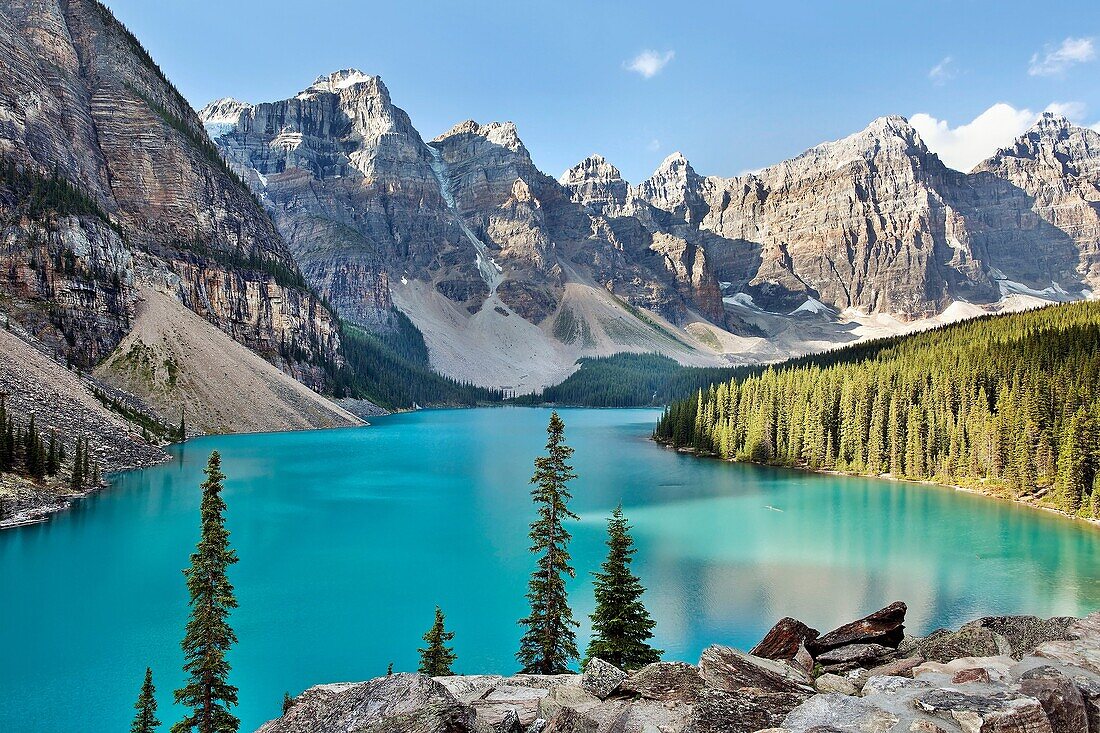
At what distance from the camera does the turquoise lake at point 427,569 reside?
20.5m

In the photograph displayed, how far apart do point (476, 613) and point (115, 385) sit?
256 ft

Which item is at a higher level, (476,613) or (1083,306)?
(1083,306)

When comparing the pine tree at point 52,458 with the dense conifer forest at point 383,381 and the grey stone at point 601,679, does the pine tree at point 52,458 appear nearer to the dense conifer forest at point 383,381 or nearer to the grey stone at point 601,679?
the grey stone at point 601,679

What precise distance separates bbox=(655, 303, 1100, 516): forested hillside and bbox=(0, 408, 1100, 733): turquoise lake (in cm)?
446

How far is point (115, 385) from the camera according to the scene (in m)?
81.8

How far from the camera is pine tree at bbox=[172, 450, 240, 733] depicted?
48.2 ft

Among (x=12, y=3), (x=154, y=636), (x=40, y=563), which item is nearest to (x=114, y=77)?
(x=12, y=3)

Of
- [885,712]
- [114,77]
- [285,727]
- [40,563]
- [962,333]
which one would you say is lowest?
[40,563]

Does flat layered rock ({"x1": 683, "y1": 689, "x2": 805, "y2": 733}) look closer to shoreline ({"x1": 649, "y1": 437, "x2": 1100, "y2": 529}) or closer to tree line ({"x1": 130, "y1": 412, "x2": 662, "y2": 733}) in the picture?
tree line ({"x1": 130, "y1": 412, "x2": 662, "y2": 733})

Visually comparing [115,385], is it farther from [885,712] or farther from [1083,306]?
[1083,306]

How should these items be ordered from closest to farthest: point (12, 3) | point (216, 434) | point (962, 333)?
point (962, 333)
point (216, 434)
point (12, 3)

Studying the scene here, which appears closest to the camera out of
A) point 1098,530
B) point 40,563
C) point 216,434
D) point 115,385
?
point 40,563

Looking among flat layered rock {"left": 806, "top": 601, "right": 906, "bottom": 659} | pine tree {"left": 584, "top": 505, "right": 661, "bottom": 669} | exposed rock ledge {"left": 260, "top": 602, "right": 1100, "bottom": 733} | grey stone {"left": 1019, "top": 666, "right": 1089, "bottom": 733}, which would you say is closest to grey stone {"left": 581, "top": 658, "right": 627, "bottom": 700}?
exposed rock ledge {"left": 260, "top": 602, "right": 1100, "bottom": 733}

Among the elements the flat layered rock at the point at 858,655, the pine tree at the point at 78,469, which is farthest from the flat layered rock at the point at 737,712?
the pine tree at the point at 78,469
